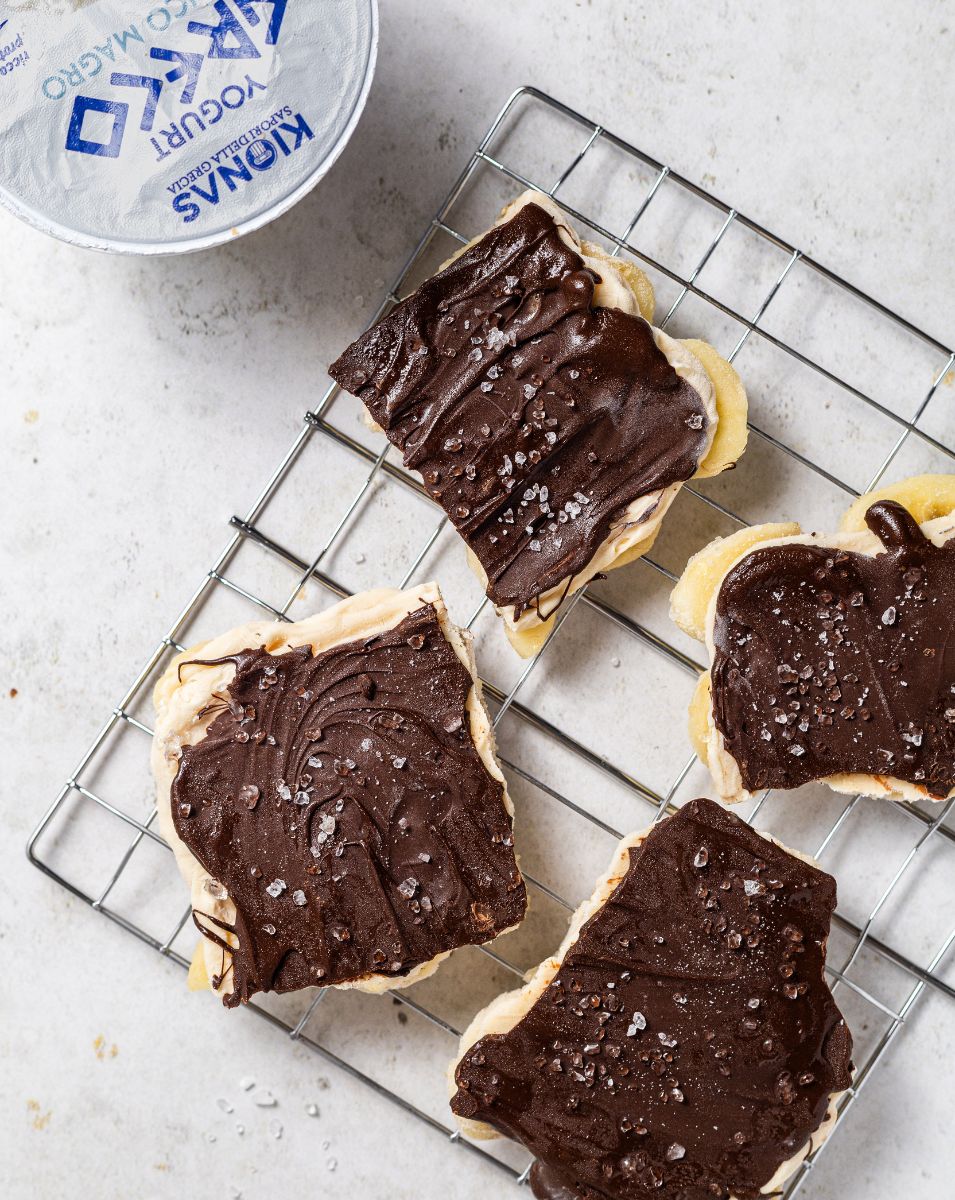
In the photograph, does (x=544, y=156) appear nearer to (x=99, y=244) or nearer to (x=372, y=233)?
(x=372, y=233)

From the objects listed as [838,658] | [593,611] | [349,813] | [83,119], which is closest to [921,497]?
[838,658]

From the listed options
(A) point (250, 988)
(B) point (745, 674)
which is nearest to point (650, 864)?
(B) point (745, 674)

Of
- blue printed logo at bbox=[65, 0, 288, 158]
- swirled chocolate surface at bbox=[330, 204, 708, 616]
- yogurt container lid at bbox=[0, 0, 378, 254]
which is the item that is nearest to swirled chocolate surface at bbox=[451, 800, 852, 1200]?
swirled chocolate surface at bbox=[330, 204, 708, 616]

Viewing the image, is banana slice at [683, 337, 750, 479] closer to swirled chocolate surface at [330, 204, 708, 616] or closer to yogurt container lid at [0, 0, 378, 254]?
swirled chocolate surface at [330, 204, 708, 616]

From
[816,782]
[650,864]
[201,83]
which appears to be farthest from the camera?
[816,782]

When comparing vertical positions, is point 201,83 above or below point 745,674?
above

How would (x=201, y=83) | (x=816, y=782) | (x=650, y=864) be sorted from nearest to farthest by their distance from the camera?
1. (x=201, y=83)
2. (x=650, y=864)
3. (x=816, y=782)

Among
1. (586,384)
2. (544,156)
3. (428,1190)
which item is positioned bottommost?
(428,1190)

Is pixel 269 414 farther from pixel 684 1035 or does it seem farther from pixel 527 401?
pixel 684 1035
